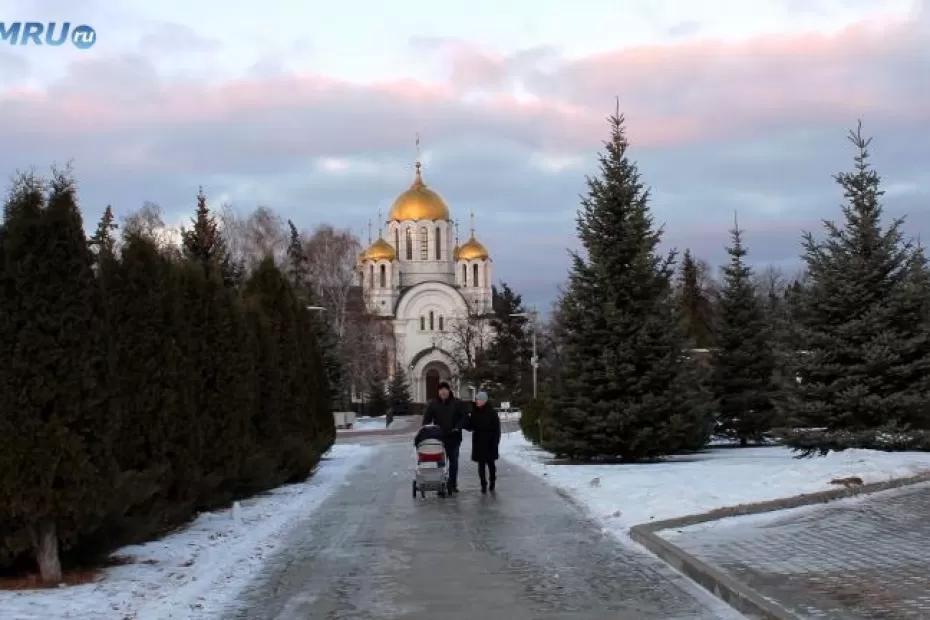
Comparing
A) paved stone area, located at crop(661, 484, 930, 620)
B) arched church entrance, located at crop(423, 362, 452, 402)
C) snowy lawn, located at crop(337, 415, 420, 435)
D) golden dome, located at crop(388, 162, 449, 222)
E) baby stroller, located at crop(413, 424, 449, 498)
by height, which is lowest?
snowy lawn, located at crop(337, 415, 420, 435)

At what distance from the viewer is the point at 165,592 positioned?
8.62m

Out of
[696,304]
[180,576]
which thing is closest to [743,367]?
[180,576]

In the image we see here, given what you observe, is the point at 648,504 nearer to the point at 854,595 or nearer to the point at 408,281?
the point at 854,595

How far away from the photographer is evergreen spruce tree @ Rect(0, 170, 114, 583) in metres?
8.35

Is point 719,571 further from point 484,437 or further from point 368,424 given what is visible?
point 368,424

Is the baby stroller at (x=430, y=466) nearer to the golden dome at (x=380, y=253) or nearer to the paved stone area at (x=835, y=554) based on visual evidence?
the paved stone area at (x=835, y=554)

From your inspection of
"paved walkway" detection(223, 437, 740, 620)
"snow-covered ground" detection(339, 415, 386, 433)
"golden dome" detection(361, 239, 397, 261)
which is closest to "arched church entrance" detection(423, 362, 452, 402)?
"golden dome" detection(361, 239, 397, 261)

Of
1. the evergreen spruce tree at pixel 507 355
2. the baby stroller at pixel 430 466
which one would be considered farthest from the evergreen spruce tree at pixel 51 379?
the evergreen spruce tree at pixel 507 355

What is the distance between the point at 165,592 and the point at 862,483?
998cm

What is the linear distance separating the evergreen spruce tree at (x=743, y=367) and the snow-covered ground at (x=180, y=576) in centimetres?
1713

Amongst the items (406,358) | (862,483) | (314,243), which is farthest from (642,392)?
(406,358)

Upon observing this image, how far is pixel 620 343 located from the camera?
22.4 metres

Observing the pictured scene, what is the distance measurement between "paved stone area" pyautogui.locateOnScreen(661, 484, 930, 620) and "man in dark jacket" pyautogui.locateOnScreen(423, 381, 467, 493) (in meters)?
5.98

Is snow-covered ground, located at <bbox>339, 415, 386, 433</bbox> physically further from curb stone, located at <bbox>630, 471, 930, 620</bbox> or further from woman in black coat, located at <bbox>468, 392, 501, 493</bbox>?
curb stone, located at <bbox>630, 471, 930, 620</bbox>
